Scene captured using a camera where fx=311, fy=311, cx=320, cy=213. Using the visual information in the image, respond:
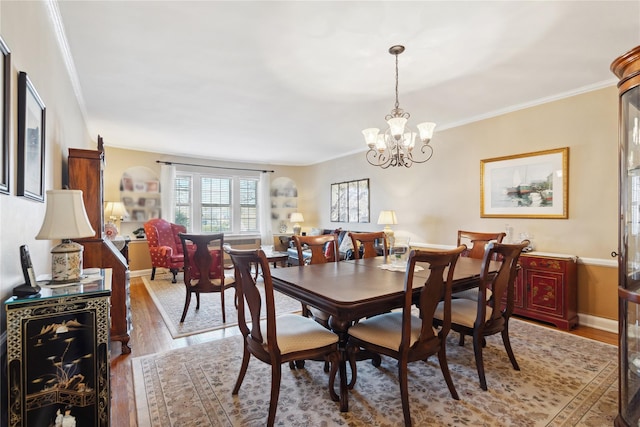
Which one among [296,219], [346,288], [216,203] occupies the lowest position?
[346,288]

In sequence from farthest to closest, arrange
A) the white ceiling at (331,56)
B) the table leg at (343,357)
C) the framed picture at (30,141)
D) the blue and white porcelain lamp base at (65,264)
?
1. the white ceiling at (331,56)
2. the table leg at (343,357)
3. the blue and white porcelain lamp base at (65,264)
4. the framed picture at (30,141)

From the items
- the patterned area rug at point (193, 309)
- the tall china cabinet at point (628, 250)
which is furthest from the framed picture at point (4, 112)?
the tall china cabinet at point (628, 250)

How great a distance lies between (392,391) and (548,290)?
233 centimetres

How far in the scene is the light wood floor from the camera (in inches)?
76.5

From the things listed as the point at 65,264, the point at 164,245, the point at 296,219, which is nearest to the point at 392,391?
the point at 65,264

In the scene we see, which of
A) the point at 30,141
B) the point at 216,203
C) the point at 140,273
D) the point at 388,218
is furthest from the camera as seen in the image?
the point at 216,203

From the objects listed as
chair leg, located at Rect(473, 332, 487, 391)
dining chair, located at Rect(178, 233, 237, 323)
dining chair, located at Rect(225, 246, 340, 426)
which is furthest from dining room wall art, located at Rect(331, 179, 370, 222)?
dining chair, located at Rect(225, 246, 340, 426)

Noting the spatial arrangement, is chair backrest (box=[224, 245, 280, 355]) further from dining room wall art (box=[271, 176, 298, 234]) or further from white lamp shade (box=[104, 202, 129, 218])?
dining room wall art (box=[271, 176, 298, 234])

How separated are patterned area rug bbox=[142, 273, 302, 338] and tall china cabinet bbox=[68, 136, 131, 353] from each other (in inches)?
21.0

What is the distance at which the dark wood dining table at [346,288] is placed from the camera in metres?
1.70

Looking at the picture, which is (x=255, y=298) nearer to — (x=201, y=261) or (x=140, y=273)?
(x=201, y=261)

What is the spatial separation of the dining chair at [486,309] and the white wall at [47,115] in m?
2.27

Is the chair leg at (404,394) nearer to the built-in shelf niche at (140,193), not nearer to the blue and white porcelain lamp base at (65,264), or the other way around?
the blue and white porcelain lamp base at (65,264)

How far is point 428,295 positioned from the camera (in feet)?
5.99
